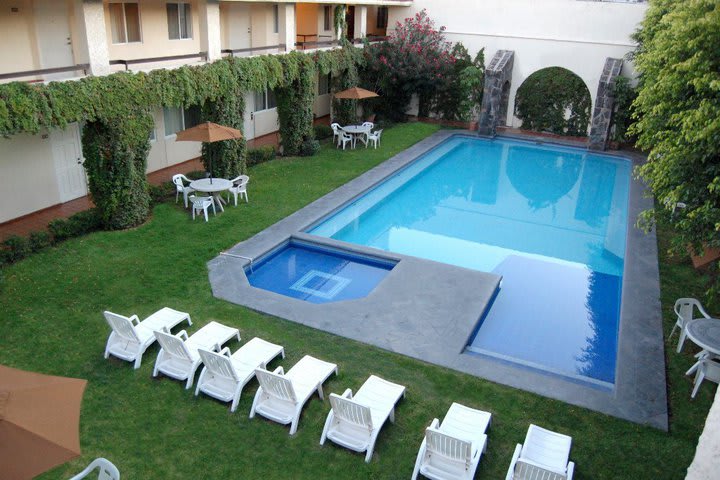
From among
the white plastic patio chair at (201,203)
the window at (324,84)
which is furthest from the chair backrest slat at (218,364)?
the window at (324,84)

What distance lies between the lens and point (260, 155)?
20.9 meters

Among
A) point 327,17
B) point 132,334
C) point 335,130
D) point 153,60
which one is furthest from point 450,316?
point 327,17

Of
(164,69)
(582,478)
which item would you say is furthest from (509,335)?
(164,69)

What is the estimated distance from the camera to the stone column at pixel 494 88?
26.2 meters

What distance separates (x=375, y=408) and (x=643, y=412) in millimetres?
4083

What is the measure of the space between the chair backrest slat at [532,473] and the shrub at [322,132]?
65.0 feet

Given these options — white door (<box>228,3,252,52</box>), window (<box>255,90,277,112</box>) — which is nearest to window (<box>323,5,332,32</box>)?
window (<box>255,90,277,112</box>)

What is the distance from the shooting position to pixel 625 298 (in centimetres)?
1208

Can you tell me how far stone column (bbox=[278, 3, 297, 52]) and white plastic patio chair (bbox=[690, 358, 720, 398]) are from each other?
54.5ft

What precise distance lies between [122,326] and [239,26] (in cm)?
1650

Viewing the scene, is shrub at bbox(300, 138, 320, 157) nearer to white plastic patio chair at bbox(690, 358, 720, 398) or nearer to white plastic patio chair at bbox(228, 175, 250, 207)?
white plastic patio chair at bbox(228, 175, 250, 207)

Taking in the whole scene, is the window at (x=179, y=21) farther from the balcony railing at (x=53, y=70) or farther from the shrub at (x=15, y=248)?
the shrub at (x=15, y=248)

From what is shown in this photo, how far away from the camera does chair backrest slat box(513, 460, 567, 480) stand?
6.54 metres

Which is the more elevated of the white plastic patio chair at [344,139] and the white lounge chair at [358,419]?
the white plastic patio chair at [344,139]
